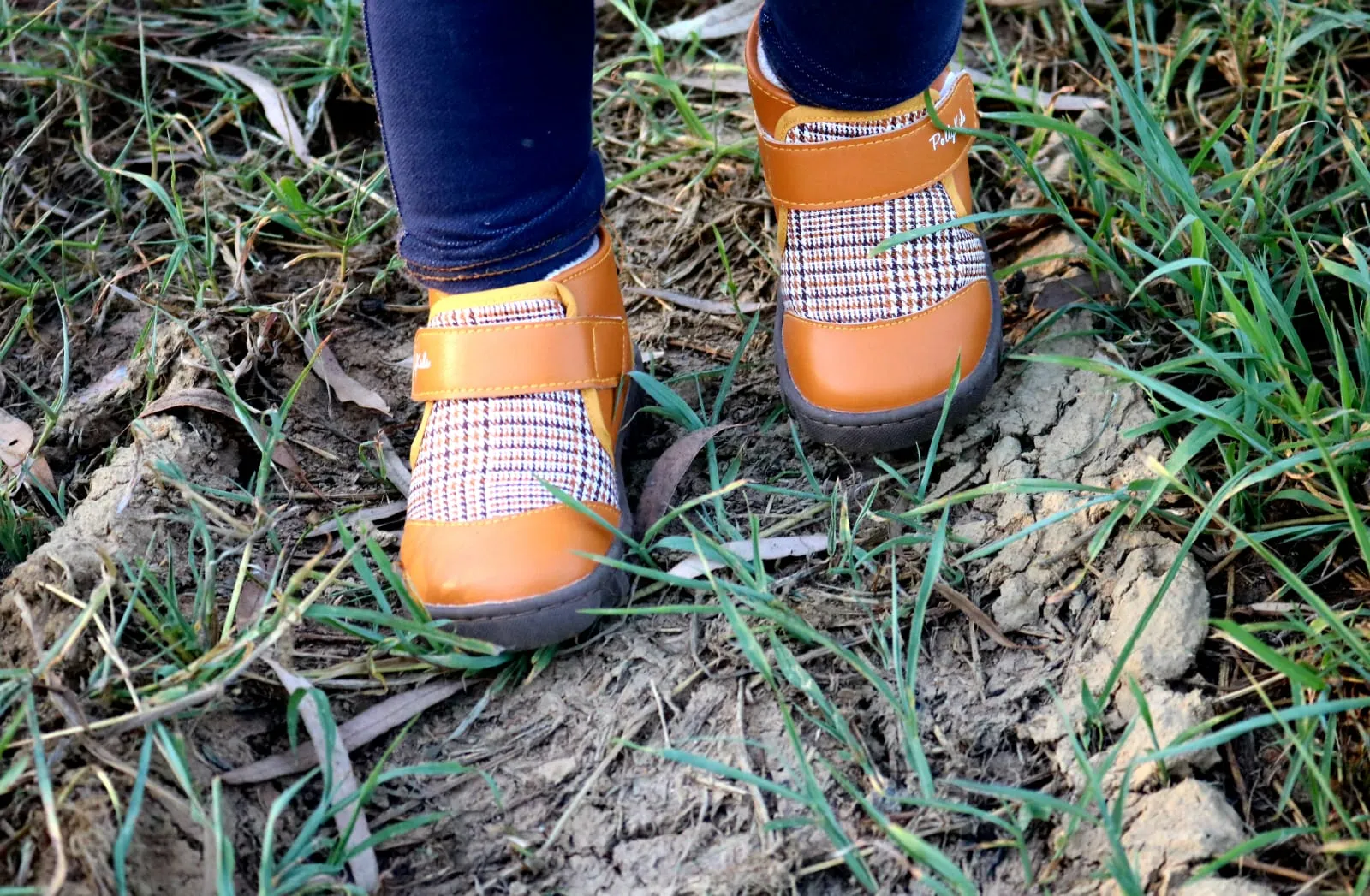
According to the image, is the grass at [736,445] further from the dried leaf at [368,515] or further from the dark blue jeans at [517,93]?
the dark blue jeans at [517,93]

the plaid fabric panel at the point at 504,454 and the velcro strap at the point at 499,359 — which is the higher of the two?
the velcro strap at the point at 499,359

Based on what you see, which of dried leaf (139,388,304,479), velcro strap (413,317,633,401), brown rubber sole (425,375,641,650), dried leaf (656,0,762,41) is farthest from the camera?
dried leaf (656,0,762,41)

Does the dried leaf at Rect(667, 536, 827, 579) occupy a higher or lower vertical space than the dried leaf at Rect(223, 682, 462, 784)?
higher

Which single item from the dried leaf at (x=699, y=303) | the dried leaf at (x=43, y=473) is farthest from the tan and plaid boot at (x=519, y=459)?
the dried leaf at (x=43, y=473)

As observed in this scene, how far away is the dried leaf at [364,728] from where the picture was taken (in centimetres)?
104

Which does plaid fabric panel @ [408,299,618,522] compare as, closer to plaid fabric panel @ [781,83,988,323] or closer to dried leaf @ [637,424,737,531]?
dried leaf @ [637,424,737,531]

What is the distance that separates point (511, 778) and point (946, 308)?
683 millimetres

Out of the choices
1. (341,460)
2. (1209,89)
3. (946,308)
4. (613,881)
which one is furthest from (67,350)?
(1209,89)

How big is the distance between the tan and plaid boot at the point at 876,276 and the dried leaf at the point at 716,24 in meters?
0.65

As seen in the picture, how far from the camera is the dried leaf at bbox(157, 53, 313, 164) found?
5.86 feet

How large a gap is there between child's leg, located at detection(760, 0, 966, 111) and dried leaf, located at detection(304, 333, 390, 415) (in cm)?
66

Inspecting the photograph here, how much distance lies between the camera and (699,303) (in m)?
1.57

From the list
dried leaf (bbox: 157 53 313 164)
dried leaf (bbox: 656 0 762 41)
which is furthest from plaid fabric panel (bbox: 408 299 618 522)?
dried leaf (bbox: 656 0 762 41)

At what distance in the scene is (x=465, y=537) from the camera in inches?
44.5
